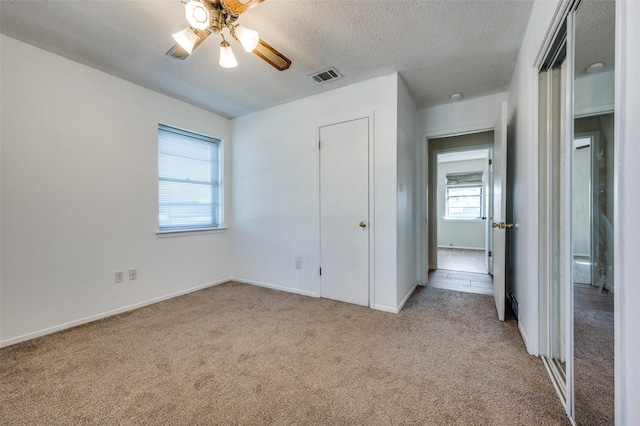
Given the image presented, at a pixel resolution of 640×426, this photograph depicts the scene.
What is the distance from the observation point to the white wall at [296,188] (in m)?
2.70

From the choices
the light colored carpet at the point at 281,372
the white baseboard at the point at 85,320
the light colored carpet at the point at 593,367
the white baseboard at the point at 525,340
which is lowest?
the light colored carpet at the point at 281,372

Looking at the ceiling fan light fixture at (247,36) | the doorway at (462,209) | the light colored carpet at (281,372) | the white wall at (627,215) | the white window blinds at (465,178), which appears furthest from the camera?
the white window blinds at (465,178)

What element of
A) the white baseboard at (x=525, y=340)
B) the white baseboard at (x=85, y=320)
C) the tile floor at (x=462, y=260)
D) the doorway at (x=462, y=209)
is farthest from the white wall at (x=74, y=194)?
the doorway at (x=462, y=209)

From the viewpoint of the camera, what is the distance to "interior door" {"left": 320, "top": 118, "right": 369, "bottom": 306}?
111 inches

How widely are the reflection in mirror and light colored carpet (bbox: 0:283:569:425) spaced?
33cm

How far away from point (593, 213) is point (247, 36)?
2009 millimetres

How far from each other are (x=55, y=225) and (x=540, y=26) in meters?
3.96

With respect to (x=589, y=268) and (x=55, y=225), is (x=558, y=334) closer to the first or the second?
(x=589, y=268)

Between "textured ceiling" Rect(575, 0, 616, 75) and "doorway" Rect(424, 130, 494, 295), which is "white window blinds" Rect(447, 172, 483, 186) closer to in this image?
"doorway" Rect(424, 130, 494, 295)

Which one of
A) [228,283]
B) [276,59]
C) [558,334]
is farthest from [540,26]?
[228,283]

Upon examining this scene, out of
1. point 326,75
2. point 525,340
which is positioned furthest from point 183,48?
point 525,340

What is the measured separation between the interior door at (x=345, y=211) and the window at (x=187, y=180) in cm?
172

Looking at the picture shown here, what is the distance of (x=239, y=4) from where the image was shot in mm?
1447

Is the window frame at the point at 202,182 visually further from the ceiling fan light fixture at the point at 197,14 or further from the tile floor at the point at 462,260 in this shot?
the tile floor at the point at 462,260
